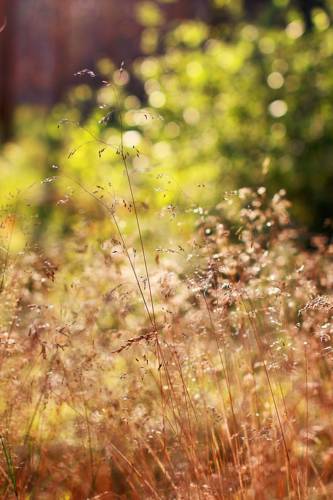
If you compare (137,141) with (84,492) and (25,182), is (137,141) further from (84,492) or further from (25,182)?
(84,492)

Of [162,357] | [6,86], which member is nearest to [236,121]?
[162,357]

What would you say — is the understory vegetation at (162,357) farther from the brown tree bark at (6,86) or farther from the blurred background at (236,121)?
the brown tree bark at (6,86)

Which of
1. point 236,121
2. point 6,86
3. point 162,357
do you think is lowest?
point 162,357

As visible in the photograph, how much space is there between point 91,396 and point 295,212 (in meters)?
4.06

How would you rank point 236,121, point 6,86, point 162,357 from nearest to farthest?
point 162,357
point 236,121
point 6,86

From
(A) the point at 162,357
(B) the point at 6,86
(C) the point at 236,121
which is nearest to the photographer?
(A) the point at 162,357

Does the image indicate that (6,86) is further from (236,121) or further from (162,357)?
(162,357)

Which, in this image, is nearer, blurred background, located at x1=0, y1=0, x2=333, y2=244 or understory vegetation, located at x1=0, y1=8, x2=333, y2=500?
understory vegetation, located at x1=0, y1=8, x2=333, y2=500

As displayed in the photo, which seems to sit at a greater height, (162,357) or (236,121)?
(236,121)

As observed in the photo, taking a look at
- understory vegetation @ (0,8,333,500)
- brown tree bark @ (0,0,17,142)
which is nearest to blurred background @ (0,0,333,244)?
understory vegetation @ (0,8,333,500)

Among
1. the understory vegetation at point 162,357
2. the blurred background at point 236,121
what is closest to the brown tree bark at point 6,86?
the blurred background at point 236,121

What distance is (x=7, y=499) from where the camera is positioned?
2.54m

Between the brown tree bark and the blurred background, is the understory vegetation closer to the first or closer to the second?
the blurred background

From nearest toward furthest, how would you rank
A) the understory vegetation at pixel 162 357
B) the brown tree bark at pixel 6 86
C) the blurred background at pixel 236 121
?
1. the understory vegetation at pixel 162 357
2. the blurred background at pixel 236 121
3. the brown tree bark at pixel 6 86
